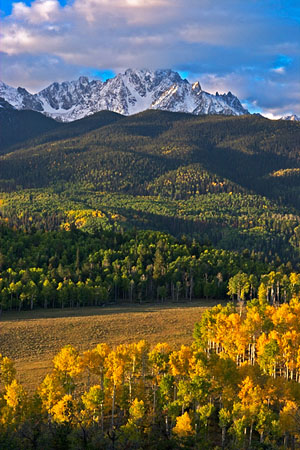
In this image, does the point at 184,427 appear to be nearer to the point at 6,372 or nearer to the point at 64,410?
the point at 64,410

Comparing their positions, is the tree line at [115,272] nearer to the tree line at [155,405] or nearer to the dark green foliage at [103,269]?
the dark green foliage at [103,269]

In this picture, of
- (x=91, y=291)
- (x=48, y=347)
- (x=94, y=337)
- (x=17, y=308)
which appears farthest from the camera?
(x=91, y=291)

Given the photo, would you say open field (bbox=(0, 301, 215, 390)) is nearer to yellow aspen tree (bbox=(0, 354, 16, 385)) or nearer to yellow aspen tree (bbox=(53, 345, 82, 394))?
yellow aspen tree (bbox=(0, 354, 16, 385))

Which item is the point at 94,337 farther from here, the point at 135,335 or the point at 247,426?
the point at 247,426

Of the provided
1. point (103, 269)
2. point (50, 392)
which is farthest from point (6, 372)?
point (103, 269)

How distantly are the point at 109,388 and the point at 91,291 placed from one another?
205ft

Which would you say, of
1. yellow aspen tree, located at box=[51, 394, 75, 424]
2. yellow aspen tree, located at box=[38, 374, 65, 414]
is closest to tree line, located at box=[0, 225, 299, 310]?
yellow aspen tree, located at box=[38, 374, 65, 414]

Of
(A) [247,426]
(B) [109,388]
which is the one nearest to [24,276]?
(B) [109,388]

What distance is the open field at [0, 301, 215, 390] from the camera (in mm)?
77188

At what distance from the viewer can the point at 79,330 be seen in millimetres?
93312

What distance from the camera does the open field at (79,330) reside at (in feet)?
253

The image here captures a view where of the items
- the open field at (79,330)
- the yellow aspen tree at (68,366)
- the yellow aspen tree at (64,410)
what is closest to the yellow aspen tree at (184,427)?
the yellow aspen tree at (64,410)

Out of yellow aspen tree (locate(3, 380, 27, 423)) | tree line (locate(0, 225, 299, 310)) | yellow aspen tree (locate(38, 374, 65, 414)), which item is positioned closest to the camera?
yellow aspen tree (locate(3, 380, 27, 423))

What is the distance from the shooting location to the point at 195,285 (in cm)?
13400
